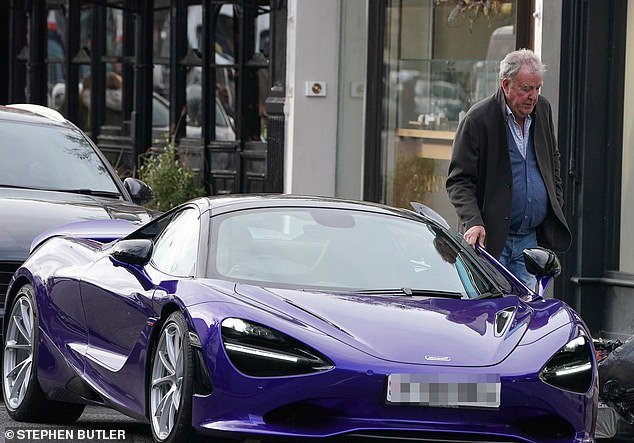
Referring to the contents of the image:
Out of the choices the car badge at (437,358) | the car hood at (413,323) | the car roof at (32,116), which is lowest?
the car badge at (437,358)

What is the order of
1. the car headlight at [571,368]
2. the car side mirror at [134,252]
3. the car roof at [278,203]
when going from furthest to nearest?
the car roof at [278,203]
the car side mirror at [134,252]
the car headlight at [571,368]

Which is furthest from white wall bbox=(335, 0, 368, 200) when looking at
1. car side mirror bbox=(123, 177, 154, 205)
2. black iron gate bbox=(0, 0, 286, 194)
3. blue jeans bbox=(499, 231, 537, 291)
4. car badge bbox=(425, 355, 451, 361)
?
car badge bbox=(425, 355, 451, 361)

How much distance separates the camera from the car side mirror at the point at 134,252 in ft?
24.0

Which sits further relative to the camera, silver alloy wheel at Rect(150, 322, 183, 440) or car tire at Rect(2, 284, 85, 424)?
car tire at Rect(2, 284, 85, 424)

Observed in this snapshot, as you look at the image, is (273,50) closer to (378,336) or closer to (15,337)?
(15,337)

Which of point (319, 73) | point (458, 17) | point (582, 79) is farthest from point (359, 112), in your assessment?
point (582, 79)

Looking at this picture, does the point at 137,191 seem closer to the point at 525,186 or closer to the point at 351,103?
the point at 525,186

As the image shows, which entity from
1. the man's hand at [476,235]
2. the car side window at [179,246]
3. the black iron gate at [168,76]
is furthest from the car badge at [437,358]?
the black iron gate at [168,76]

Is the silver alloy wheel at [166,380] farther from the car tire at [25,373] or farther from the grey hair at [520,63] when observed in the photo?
the grey hair at [520,63]

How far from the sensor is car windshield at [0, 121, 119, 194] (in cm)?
1095

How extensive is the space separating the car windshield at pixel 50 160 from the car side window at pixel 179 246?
3422 mm

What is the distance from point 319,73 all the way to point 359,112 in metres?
0.55

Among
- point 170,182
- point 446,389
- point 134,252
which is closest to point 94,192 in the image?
point 134,252

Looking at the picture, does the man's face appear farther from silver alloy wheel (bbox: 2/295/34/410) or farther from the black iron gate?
the black iron gate
